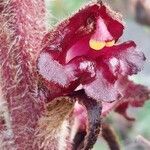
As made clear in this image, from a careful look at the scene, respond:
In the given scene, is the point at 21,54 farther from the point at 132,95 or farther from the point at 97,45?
the point at 132,95

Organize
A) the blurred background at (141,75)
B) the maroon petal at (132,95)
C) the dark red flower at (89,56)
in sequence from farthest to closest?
1. the blurred background at (141,75)
2. the maroon petal at (132,95)
3. the dark red flower at (89,56)

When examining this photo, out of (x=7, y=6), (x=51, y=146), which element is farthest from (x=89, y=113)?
Answer: (x=7, y=6)

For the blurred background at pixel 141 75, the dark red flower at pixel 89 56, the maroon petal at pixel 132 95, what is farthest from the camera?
the blurred background at pixel 141 75

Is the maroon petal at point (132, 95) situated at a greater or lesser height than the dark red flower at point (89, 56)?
lesser

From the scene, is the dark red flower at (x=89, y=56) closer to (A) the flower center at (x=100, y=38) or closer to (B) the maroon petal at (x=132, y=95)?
(A) the flower center at (x=100, y=38)

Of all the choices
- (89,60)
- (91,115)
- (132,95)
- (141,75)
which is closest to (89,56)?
(89,60)

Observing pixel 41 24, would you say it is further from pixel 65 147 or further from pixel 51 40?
pixel 65 147

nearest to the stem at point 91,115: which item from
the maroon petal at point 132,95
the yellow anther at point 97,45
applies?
the yellow anther at point 97,45

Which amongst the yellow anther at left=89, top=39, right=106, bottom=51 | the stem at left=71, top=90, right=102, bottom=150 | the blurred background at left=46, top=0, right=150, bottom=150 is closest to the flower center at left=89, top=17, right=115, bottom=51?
the yellow anther at left=89, top=39, right=106, bottom=51

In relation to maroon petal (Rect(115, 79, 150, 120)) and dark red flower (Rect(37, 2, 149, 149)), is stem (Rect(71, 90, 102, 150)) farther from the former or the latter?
maroon petal (Rect(115, 79, 150, 120))
